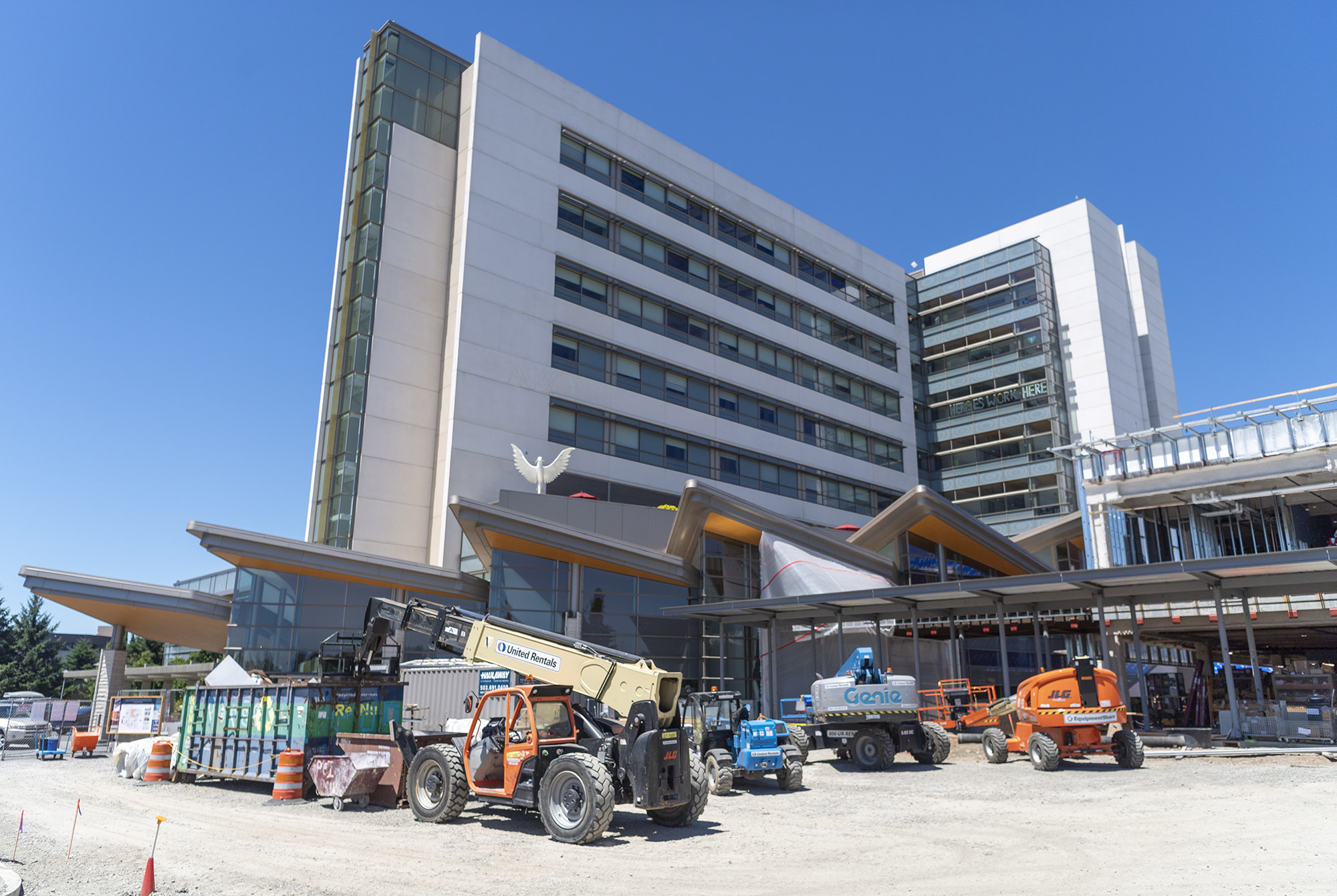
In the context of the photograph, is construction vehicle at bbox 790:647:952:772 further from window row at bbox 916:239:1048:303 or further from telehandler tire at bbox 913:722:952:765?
window row at bbox 916:239:1048:303

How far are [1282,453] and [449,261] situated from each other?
36.4m

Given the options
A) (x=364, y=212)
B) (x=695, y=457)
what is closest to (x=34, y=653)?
(x=364, y=212)

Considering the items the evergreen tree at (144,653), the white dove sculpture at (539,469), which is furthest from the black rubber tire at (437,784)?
the evergreen tree at (144,653)

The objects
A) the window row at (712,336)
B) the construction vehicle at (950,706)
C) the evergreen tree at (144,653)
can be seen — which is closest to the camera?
the construction vehicle at (950,706)

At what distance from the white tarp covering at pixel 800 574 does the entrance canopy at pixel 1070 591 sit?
1.28 metres

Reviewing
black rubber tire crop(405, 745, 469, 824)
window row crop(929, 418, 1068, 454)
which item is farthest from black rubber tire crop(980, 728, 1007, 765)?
window row crop(929, 418, 1068, 454)

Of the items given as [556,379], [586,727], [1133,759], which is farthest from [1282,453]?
[586,727]

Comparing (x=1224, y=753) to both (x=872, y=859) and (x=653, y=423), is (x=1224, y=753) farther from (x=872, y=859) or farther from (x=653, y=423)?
(x=653, y=423)

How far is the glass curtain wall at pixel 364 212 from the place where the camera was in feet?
131

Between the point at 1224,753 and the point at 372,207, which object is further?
the point at 372,207

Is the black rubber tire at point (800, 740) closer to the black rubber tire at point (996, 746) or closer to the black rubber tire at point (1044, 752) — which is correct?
the black rubber tire at point (996, 746)

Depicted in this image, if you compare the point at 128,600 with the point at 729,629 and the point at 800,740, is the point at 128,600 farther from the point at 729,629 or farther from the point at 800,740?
the point at 800,740

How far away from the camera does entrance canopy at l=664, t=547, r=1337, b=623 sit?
23.6m

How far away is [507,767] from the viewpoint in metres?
13.5
